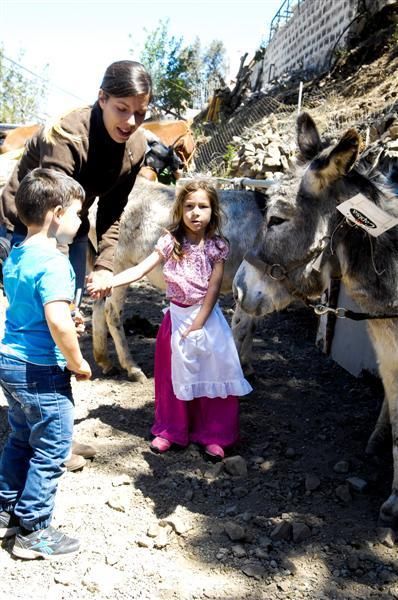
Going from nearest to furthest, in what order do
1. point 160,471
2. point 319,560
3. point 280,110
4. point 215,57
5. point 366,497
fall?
1. point 319,560
2. point 366,497
3. point 160,471
4. point 280,110
5. point 215,57

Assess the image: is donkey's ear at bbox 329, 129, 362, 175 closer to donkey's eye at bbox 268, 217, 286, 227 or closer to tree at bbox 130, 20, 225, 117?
donkey's eye at bbox 268, 217, 286, 227

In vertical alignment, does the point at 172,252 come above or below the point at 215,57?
below

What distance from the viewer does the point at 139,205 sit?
4.74 metres

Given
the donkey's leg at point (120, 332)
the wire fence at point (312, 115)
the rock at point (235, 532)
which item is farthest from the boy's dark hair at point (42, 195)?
the wire fence at point (312, 115)

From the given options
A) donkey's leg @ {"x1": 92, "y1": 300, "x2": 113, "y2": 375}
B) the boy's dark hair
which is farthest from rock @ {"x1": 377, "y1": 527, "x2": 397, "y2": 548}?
donkey's leg @ {"x1": 92, "y1": 300, "x2": 113, "y2": 375}

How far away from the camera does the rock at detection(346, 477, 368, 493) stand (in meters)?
3.11

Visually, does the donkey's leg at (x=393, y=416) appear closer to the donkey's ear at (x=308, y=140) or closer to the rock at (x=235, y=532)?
the rock at (x=235, y=532)

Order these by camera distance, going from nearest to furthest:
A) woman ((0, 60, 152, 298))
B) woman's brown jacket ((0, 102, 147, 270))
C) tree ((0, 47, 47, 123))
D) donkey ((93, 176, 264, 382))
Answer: woman ((0, 60, 152, 298)), woman's brown jacket ((0, 102, 147, 270)), donkey ((93, 176, 264, 382)), tree ((0, 47, 47, 123))

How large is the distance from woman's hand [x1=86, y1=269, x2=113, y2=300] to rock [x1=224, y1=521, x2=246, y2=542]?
4.64 ft

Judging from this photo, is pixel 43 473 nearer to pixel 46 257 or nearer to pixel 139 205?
pixel 46 257

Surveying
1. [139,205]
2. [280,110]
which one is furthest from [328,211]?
[280,110]

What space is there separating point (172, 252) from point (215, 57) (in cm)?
6495

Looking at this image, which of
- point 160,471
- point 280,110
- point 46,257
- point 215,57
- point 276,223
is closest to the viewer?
point 46,257

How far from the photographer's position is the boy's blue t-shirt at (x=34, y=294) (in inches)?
91.1
